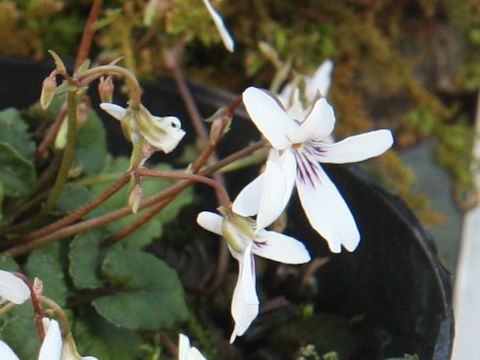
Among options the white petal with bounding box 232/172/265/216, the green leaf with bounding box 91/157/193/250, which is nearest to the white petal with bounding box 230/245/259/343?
the white petal with bounding box 232/172/265/216

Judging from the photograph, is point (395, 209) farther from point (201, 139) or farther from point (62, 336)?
point (62, 336)

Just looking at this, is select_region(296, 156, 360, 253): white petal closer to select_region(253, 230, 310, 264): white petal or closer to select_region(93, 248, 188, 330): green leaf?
select_region(253, 230, 310, 264): white petal

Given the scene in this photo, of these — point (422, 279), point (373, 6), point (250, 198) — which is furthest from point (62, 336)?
point (373, 6)

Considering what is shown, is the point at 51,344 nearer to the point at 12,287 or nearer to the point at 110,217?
the point at 12,287

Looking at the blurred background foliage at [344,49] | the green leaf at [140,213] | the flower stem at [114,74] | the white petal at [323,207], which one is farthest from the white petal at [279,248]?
the blurred background foliage at [344,49]

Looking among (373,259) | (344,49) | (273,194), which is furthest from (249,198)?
(344,49)

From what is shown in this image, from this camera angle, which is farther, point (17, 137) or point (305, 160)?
point (17, 137)

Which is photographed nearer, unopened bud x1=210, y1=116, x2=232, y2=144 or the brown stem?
unopened bud x1=210, y1=116, x2=232, y2=144
